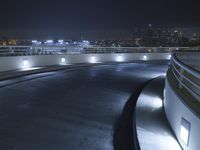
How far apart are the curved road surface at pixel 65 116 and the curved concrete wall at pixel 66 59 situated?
14.1ft

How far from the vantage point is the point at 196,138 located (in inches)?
152

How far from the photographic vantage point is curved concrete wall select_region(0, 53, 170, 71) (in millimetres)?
15250

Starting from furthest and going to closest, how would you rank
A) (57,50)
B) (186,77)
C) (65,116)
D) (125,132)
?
(57,50), (65,116), (125,132), (186,77)

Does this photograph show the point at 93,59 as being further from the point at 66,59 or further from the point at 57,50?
the point at 57,50

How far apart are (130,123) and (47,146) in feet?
7.62

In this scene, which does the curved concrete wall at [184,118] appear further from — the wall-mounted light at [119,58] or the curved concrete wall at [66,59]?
the wall-mounted light at [119,58]

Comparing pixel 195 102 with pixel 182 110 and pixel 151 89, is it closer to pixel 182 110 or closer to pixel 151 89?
pixel 182 110

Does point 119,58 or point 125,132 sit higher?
point 119,58

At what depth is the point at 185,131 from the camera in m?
4.42

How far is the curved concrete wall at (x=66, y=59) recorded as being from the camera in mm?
15250

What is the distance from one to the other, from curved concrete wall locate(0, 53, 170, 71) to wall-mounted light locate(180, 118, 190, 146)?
12.1 m

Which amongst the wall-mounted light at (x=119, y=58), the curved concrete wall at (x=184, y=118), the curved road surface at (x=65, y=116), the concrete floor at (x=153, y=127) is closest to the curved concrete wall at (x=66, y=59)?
the wall-mounted light at (x=119, y=58)

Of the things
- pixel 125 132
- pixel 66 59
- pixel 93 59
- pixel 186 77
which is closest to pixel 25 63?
pixel 66 59

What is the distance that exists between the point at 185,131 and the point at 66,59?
1653cm
